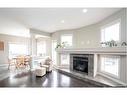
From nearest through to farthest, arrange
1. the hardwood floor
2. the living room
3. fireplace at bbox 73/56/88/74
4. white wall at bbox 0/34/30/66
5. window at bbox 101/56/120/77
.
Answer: the hardwood floor < the living room < window at bbox 101/56/120/77 < white wall at bbox 0/34/30/66 < fireplace at bbox 73/56/88/74

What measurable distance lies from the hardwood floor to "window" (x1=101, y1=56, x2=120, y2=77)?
65 cm

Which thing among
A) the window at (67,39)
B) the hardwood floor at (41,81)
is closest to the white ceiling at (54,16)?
the window at (67,39)

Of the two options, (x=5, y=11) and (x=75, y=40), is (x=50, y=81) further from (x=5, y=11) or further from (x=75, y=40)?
(x=5, y=11)

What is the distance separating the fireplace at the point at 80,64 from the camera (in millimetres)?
3326

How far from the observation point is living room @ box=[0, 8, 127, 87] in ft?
8.23

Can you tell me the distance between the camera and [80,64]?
3553 mm

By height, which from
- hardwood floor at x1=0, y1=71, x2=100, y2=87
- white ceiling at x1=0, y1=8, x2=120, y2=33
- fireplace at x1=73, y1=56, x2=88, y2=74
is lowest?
hardwood floor at x1=0, y1=71, x2=100, y2=87

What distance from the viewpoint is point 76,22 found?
2.82 m

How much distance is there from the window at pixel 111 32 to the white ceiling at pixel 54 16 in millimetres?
303

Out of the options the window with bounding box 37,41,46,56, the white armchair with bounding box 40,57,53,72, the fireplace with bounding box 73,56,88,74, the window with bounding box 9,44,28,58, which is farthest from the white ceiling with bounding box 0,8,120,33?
the fireplace with bounding box 73,56,88,74

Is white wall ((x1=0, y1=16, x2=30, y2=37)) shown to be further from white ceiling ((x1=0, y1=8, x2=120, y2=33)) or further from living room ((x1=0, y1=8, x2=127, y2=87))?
white ceiling ((x1=0, y1=8, x2=120, y2=33))

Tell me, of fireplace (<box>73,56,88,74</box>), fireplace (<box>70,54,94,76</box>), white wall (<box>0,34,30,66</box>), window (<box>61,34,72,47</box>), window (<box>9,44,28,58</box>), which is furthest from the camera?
fireplace (<box>73,56,88,74</box>)

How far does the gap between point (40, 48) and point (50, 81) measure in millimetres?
975
